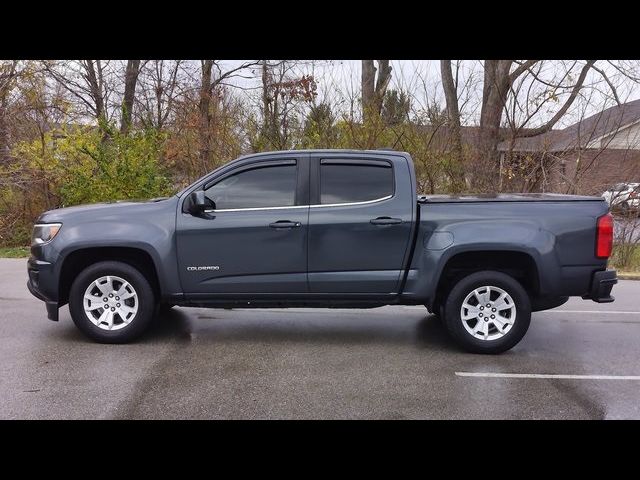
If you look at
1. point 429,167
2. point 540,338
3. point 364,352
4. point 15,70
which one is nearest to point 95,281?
point 364,352

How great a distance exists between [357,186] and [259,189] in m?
1.00

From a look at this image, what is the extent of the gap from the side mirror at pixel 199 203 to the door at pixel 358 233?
1.02m

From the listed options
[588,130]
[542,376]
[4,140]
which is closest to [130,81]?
[4,140]

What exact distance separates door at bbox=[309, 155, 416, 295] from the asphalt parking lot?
0.72 meters

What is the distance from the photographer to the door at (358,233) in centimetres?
514

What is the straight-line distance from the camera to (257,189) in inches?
208

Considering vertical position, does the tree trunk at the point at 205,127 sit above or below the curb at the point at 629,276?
above

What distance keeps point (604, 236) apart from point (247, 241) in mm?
3461

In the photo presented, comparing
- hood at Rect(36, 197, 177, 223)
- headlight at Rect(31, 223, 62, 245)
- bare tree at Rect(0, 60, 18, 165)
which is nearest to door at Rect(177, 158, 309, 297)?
hood at Rect(36, 197, 177, 223)

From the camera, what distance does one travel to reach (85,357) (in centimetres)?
489

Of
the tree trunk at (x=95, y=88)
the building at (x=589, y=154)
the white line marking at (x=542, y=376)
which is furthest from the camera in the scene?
the tree trunk at (x=95, y=88)

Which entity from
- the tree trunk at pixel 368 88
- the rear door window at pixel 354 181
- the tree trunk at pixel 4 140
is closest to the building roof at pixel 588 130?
the tree trunk at pixel 368 88

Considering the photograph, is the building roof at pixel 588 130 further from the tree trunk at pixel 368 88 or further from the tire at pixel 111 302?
the tire at pixel 111 302

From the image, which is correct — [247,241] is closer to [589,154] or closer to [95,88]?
[589,154]
